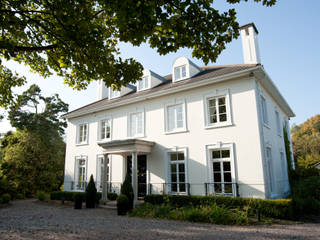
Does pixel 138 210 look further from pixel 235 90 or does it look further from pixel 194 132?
pixel 235 90

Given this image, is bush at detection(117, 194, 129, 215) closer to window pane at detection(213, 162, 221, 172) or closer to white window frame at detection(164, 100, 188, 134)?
white window frame at detection(164, 100, 188, 134)

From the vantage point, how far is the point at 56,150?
926 inches

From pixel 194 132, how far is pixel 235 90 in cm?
291

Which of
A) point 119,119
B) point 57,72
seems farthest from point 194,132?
point 57,72

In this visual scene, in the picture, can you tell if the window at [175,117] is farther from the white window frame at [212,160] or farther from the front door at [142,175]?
the front door at [142,175]

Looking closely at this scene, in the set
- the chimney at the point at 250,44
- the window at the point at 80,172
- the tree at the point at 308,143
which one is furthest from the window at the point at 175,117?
the tree at the point at 308,143

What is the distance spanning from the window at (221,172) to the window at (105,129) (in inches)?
298

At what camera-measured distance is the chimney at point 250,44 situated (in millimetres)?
12234

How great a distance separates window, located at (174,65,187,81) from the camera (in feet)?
46.6

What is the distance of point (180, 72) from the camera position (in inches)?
562

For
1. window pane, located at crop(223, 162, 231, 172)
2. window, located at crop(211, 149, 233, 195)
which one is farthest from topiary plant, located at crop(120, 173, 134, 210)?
window pane, located at crop(223, 162, 231, 172)

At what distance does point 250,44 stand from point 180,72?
13.6 ft

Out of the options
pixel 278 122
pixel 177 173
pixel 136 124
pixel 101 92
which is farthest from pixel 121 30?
pixel 101 92

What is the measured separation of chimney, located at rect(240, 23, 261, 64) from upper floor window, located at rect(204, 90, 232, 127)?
2.48 metres
